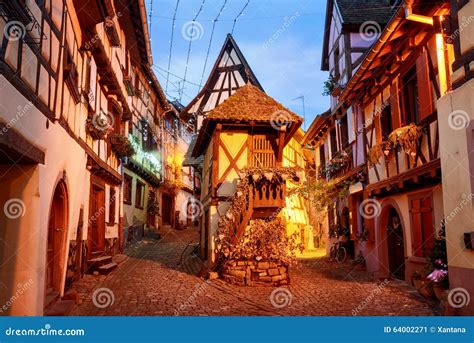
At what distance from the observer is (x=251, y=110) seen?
11977 mm

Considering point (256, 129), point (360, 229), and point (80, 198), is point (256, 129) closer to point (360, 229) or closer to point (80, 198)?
point (360, 229)

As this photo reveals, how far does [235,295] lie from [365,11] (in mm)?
11662

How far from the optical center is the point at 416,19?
774 cm

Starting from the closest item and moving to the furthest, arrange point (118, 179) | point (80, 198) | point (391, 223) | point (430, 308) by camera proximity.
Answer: point (430, 308), point (80, 198), point (391, 223), point (118, 179)

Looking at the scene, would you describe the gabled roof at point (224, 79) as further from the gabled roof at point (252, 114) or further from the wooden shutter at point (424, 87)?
the wooden shutter at point (424, 87)

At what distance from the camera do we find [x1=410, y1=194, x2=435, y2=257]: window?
8594 mm

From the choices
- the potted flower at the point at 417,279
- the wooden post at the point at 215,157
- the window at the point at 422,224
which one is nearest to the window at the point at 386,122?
the window at the point at 422,224

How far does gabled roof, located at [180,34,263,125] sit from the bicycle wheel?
8851 mm

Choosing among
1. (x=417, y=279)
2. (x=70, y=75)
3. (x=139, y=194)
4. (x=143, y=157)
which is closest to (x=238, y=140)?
(x=70, y=75)

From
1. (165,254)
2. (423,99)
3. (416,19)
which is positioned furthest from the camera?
(165,254)

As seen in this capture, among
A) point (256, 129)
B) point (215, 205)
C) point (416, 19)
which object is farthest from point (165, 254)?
point (416, 19)

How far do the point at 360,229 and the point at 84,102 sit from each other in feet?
30.9

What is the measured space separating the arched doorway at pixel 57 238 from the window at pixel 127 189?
887 centimetres

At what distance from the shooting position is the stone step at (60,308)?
616cm
